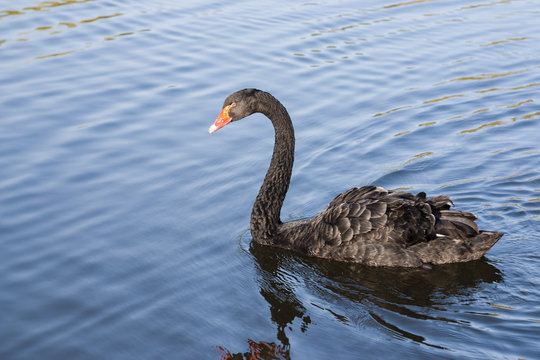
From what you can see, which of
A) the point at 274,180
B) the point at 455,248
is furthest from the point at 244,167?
the point at 455,248

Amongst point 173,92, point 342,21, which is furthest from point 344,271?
point 342,21

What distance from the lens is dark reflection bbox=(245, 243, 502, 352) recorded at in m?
5.58

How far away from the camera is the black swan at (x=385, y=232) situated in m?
6.26

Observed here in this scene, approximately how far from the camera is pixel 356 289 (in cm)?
602

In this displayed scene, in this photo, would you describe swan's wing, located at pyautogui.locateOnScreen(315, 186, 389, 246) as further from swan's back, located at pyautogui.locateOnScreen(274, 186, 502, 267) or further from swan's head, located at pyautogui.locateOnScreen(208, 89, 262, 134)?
swan's head, located at pyautogui.locateOnScreen(208, 89, 262, 134)

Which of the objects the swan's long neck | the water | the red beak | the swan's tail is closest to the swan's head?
the red beak

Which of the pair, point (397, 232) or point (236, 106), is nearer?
point (397, 232)

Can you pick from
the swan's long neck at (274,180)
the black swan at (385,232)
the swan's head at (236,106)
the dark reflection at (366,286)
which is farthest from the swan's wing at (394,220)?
the swan's head at (236,106)

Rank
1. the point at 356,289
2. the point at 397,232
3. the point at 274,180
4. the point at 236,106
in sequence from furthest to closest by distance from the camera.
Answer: the point at 274,180 < the point at 236,106 < the point at 397,232 < the point at 356,289

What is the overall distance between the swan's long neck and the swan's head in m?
0.12

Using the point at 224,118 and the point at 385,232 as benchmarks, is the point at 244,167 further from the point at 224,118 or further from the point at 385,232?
the point at 385,232

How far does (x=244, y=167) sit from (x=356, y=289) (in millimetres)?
2585

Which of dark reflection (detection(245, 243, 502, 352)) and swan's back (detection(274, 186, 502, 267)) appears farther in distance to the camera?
swan's back (detection(274, 186, 502, 267))

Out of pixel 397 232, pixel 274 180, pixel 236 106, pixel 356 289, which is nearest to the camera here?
pixel 356 289
